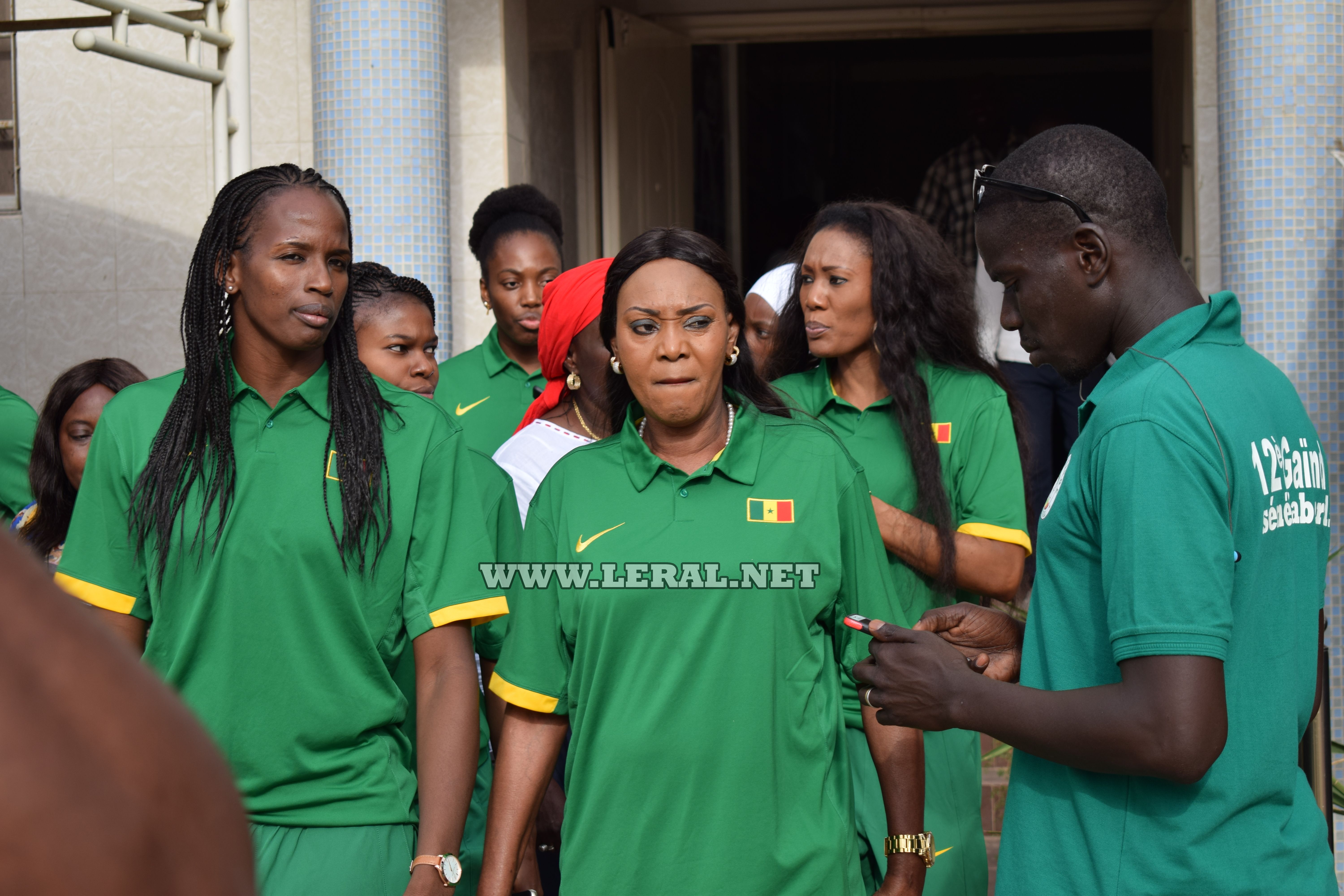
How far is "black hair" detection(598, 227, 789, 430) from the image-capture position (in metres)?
2.61

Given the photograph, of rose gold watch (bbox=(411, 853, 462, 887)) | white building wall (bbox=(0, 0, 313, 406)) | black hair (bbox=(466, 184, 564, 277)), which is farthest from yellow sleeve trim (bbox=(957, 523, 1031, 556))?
white building wall (bbox=(0, 0, 313, 406))

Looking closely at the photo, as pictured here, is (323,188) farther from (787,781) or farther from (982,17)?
(982,17)

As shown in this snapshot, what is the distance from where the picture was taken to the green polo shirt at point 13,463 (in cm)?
438

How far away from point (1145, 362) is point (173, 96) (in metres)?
5.40

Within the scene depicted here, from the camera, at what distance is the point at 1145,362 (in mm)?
1689

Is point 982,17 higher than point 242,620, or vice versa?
point 982,17

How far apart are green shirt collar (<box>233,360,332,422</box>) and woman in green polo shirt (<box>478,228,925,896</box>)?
1.37ft

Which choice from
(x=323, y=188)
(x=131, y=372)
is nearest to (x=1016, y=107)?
(x=131, y=372)

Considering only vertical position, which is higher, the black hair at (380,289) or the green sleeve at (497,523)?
the black hair at (380,289)

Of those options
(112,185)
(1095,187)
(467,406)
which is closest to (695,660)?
(1095,187)

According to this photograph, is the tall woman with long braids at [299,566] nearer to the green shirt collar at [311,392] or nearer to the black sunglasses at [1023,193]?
the green shirt collar at [311,392]

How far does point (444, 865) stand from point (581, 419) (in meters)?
1.41

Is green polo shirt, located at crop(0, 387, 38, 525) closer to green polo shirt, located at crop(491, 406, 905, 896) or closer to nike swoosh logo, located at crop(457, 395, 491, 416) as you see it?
nike swoosh logo, located at crop(457, 395, 491, 416)

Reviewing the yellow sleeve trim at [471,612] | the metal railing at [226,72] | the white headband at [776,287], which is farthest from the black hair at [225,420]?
the white headband at [776,287]
